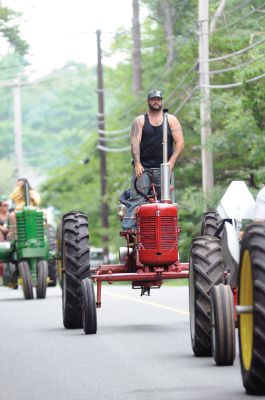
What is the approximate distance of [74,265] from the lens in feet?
64.1

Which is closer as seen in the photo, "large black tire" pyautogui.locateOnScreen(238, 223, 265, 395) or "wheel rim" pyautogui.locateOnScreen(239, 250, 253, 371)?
"large black tire" pyautogui.locateOnScreen(238, 223, 265, 395)

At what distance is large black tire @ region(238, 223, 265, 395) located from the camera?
36.5 feet

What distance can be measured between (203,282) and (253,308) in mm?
3786

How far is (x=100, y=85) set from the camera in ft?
206

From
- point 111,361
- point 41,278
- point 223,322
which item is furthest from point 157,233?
point 41,278

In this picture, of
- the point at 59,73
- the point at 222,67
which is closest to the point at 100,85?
the point at 222,67

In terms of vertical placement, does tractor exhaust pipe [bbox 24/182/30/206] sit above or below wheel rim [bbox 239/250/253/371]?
above

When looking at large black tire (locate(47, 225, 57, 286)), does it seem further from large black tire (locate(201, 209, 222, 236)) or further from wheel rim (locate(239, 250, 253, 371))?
wheel rim (locate(239, 250, 253, 371))

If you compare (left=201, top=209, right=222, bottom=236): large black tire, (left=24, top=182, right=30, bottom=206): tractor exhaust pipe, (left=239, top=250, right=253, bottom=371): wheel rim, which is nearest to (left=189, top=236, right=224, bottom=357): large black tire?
(left=239, top=250, right=253, bottom=371): wheel rim

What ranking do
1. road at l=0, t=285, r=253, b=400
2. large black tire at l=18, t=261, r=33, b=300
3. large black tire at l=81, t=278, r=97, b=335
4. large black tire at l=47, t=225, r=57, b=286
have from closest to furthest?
road at l=0, t=285, r=253, b=400 → large black tire at l=81, t=278, r=97, b=335 → large black tire at l=18, t=261, r=33, b=300 → large black tire at l=47, t=225, r=57, b=286

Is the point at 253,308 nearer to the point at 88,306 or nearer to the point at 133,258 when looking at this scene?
the point at 88,306

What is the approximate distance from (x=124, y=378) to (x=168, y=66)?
154 ft

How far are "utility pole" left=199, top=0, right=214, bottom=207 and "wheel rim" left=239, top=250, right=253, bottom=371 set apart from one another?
29925mm

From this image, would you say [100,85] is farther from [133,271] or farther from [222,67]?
[133,271]
